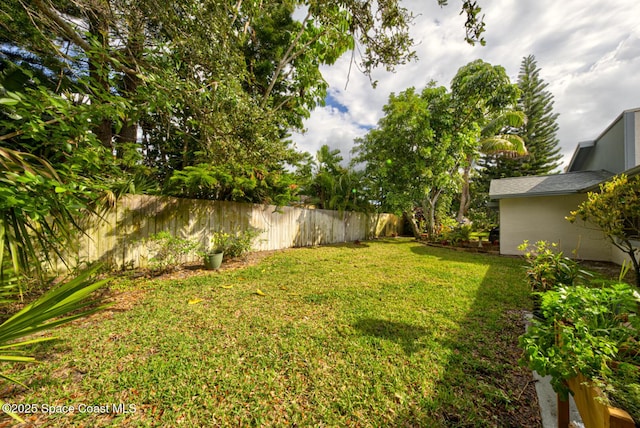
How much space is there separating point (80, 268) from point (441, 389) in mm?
5618

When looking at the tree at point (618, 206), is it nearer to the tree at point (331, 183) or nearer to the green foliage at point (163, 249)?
the tree at point (331, 183)

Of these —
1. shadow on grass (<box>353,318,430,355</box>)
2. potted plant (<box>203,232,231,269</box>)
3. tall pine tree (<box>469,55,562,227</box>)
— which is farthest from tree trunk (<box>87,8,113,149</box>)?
tall pine tree (<box>469,55,562,227</box>)

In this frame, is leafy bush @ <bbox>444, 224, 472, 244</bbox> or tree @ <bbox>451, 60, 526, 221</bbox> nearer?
tree @ <bbox>451, 60, 526, 221</bbox>

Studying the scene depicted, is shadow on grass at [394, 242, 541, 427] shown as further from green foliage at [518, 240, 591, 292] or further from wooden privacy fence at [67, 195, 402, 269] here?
wooden privacy fence at [67, 195, 402, 269]

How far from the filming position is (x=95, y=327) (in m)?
2.56

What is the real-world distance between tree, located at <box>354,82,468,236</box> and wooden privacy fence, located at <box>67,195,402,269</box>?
309cm

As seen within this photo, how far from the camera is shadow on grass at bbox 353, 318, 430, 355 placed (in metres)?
2.30

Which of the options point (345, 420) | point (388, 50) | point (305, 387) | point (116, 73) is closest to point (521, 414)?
point (345, 420)

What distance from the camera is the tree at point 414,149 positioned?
8.93 m

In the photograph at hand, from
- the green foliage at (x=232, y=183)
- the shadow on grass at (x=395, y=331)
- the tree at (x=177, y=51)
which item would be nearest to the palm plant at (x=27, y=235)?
the tree at (x=177, y=51)

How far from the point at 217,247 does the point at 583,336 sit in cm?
625

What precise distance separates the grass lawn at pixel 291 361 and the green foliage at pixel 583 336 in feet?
2.15

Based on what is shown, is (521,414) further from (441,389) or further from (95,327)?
(95,327)

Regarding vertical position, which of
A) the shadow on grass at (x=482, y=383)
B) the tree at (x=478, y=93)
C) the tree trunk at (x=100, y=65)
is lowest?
the shadow on grass at (x=482, y=383)
